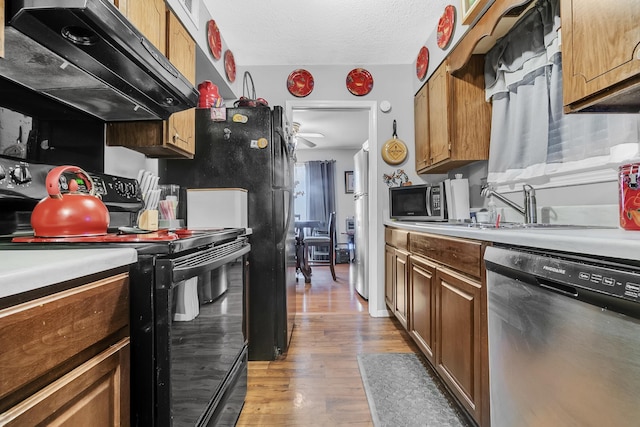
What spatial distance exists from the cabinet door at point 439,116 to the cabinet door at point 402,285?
809mm

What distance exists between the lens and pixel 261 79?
314 centimetres

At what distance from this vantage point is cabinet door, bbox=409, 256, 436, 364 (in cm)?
178

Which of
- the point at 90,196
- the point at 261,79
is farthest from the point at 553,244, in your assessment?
the point at 261,79

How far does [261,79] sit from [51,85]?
2.12m

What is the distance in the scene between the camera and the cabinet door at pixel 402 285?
2.28 metres

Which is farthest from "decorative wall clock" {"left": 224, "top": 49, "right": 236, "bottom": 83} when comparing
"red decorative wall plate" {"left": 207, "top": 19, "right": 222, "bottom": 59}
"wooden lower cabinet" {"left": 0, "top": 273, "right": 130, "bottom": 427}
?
"wooden lower cabinet" {"left": 0, "top": 273, "right": 130, "bottom": 427}

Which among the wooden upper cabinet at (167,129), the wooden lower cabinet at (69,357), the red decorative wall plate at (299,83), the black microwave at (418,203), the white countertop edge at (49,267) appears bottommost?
the wooden lower cabinet at (69,357)

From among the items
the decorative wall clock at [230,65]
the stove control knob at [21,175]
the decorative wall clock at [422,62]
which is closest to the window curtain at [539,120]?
the decorative wall clock at [422,62]

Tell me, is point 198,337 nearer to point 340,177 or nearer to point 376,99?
point 376,99

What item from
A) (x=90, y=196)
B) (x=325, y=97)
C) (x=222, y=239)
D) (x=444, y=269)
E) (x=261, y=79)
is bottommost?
(x=444, y=269)

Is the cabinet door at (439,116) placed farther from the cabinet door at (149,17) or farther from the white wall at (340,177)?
the white wall at (340,177)

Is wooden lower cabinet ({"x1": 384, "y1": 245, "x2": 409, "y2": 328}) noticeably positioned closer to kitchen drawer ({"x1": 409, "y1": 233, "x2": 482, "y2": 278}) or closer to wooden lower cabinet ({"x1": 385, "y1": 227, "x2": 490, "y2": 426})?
wooden lower cabinet ({"x1": 385, "y1": 227, "x2": 490, "y2": 426})

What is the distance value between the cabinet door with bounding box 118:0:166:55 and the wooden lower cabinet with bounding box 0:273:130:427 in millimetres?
1151

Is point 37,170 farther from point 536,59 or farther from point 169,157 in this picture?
point 536,59
